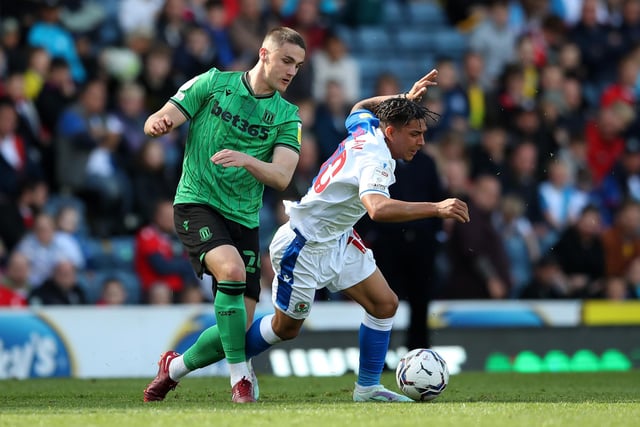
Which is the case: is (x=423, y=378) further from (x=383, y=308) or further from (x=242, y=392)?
(x=242, y=392)

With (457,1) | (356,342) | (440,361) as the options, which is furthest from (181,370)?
(457,1)

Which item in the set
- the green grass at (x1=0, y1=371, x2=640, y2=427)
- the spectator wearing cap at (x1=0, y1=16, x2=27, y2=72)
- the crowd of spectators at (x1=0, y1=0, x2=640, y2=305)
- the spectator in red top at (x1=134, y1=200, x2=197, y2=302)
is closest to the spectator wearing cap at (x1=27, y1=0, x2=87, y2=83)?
the crowd of spectators at (x1=0, y1=0, x2=640, y2=305)

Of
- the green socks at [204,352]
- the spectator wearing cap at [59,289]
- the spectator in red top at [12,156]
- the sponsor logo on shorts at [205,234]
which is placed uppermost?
the sponsor logo on shorts at [205,234]

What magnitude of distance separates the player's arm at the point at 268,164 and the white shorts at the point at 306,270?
45 centimetres

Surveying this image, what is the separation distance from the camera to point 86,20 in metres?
15.8

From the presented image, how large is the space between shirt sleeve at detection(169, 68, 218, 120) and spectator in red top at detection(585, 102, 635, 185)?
970 centimetres

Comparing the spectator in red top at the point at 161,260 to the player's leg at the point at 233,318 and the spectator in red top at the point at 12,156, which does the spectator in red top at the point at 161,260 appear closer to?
the spectator in red top at the point at 12,156

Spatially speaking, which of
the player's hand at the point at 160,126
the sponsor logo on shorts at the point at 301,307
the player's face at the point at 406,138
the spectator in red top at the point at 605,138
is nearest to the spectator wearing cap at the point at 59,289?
the sponsor logo on shorts at the point at 301,307

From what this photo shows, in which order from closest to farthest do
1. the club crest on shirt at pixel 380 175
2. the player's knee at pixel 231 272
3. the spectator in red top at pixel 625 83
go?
the club crest on shirt at pixel 380 175 → the player's knee at pixel 231 272 → the spectator in red top at pixel 625 83

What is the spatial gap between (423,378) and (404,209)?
1379mm

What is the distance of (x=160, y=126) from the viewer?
26.5 feet

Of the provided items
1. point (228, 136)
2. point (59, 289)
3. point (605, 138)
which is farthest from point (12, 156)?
point (605, 138)

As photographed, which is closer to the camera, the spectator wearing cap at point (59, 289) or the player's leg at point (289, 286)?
the player's leg at point (289, 286)

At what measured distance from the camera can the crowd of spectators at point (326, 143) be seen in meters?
13.6
